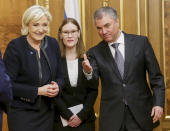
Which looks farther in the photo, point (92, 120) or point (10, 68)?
point (92, 120)

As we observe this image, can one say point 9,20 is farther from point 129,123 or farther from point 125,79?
point 129,123

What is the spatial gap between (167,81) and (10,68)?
2.39 metres

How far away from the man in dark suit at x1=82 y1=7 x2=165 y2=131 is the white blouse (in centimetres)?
39

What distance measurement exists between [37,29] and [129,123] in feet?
3.79

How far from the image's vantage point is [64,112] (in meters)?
3.07

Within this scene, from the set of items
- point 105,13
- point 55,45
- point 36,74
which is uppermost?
point 105,13

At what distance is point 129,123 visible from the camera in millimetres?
2625

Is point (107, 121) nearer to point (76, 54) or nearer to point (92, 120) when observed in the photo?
point (92, 120)

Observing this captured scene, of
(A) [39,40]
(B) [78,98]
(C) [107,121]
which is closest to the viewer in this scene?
(C) [107,121]

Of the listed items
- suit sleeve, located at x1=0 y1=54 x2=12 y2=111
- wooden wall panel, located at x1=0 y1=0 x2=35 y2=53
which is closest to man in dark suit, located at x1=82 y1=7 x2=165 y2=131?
suit sleeve, located at x1=0 y1=54 x2=12 y2=111

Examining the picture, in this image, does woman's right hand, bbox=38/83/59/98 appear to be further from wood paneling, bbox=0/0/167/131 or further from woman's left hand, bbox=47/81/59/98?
wood paneling, bbox=0/0/167/131

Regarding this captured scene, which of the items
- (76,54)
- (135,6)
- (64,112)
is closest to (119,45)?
(76,54)

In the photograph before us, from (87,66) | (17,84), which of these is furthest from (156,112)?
(17,84)

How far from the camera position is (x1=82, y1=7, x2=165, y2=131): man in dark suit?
2.64 m
